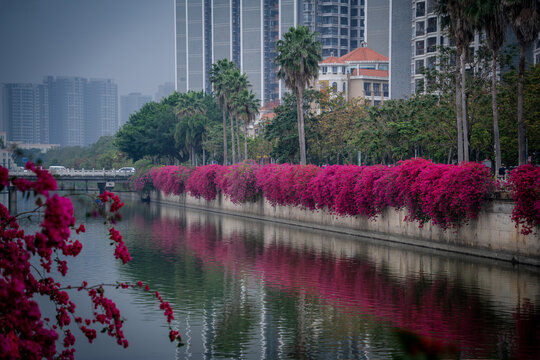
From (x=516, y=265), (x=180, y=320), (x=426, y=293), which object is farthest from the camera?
(x=516, y=265)

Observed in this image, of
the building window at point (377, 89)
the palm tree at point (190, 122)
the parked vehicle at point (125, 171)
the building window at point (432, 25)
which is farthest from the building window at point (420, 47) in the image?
the parked vehicle at point (125, 171)

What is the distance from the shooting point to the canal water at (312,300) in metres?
18.8

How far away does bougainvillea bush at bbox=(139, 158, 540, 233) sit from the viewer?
31594 mm

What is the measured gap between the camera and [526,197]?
31.0m

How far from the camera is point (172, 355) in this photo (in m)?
18.4

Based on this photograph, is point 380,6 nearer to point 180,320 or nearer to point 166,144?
point 166,144

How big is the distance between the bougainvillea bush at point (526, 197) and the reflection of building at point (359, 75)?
113951 millimetres

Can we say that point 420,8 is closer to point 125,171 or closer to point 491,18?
point 125,171

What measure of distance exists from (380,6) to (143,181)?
94.7 metres

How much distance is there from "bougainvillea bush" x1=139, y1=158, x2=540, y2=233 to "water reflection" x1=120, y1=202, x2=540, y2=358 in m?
2.63

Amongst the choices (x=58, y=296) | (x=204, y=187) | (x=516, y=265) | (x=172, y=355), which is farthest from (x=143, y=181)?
(x=58, y=296)

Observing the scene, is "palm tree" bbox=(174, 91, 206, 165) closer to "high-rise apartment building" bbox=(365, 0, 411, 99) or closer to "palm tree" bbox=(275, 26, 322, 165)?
"high-rise apartment building" bbox=(365, 0, 411, 99)

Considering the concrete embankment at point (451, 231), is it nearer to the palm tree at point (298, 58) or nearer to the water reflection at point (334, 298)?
the water reflection at point (334, 298)

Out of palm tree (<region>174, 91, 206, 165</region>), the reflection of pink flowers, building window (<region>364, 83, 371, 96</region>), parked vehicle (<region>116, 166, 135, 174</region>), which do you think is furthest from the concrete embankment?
building window (<region>364, 83, 371, 96</region>)
